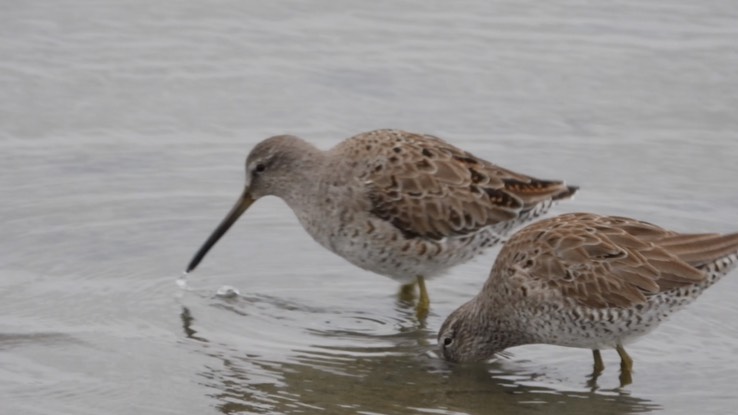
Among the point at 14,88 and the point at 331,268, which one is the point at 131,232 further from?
the point at 14,88

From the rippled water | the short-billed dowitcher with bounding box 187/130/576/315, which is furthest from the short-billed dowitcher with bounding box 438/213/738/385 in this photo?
the short-billed dowitcher with bounding box 187/130/576/315

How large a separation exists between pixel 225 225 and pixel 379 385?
202 centimetres

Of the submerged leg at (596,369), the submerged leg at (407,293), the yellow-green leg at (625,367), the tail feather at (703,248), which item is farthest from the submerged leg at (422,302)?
the tail feather at (703,248)

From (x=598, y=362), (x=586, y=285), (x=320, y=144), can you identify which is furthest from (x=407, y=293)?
(x=320, y=144)

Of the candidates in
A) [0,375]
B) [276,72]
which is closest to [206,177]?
[276,72]

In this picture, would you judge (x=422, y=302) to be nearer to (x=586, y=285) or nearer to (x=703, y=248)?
(x=586, y=285)

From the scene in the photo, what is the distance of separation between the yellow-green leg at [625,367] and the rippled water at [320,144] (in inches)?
2.0

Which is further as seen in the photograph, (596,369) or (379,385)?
(596,369)

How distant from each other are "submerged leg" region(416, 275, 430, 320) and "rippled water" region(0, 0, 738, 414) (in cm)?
8

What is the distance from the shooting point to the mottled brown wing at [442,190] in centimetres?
920

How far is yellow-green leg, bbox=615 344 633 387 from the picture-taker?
8.06 m

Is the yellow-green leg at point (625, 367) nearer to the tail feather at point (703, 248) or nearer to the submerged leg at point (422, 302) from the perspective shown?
the tail feather at point (703, 248)

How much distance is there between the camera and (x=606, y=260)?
8109 millimetres

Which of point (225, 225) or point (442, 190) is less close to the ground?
point (442, 190)
